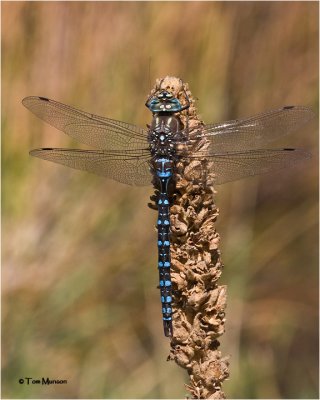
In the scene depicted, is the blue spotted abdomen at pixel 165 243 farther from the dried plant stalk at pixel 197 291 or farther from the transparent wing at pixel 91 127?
the transparent wing at pixel 91 127

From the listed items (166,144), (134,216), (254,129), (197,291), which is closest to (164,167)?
(166,144)

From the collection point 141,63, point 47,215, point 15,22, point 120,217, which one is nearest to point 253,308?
point 120,217

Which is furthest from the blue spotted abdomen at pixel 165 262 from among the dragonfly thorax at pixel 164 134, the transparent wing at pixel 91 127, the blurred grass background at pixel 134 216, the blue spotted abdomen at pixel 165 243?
the blurred grass background at pixel 134 216

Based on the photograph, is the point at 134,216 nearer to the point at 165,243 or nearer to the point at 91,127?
the point at 91,127

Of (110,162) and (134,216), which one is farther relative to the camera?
(134,216)

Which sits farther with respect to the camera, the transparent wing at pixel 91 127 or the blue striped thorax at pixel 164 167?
the transparent wing at pixel 91 127

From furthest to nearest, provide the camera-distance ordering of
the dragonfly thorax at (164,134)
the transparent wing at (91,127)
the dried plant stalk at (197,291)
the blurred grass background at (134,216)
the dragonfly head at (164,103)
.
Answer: the blurred grass background at (134,216)
the transparent wing at (91,127)
the dragonfly thorax at (164,134)
the dragonfly head at (164,103)
the dried plant stalk at (197,291)

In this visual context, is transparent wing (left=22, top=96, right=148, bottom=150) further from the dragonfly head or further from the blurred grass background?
the blurred grass background
